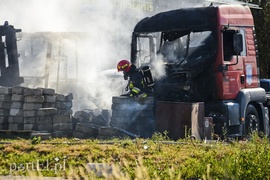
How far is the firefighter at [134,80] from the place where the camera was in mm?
13922

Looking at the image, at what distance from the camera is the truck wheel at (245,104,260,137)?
544 inches

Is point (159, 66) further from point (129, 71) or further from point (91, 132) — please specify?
point (91, 132)

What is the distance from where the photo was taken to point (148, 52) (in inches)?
567

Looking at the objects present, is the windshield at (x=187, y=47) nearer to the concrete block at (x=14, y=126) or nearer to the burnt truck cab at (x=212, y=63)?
the burnt truck cab at (x=212, y=63)

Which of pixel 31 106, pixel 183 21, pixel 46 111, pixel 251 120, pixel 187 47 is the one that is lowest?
pixel 251 120

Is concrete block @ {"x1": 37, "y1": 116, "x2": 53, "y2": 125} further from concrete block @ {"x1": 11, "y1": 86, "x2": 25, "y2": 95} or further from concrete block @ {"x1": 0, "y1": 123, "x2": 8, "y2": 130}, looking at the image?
concrete block @ {"x1": 0, "y1": 123, "x2": 8, "y2": 130}

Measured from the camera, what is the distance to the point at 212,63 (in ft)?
42.6

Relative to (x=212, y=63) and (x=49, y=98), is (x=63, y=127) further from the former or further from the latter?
(x=212, y=63)

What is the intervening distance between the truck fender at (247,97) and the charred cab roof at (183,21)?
1.72m

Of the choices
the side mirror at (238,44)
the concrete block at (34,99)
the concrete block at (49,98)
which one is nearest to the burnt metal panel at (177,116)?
the side mirror at (238,44)

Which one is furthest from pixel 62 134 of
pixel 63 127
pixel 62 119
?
pixel 62 119

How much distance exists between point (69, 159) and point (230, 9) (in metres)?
5.67

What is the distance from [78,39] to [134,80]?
1051 cm

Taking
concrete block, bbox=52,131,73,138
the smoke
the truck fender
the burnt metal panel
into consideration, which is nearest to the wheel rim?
the truck fender
